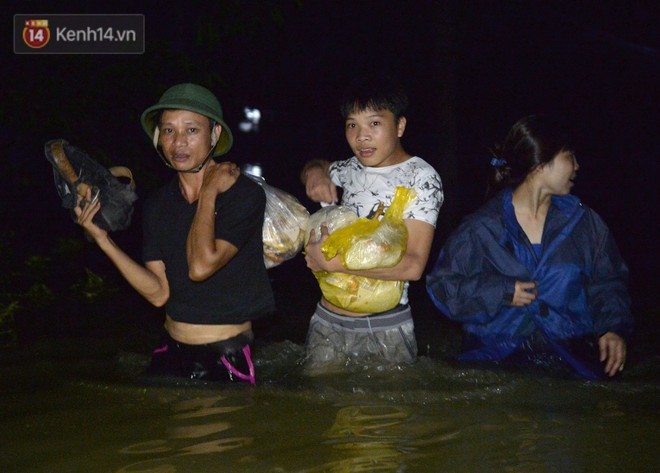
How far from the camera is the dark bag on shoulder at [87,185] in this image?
3.85 metres

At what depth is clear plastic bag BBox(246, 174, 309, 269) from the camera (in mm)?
4020

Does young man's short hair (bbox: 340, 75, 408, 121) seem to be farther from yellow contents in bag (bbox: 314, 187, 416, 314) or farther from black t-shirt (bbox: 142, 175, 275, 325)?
black t-shirt (bbox: 142, 175, 275, 325)

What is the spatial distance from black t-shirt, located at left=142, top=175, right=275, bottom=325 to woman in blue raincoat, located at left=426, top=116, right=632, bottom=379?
98 centimetres

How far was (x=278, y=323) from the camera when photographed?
745cm

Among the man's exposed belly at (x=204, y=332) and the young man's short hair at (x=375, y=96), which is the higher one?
the young man's short hair at (x=375, y=96)

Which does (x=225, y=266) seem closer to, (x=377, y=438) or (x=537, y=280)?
(x=377, y=438)

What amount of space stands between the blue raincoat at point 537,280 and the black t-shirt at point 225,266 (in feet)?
3.23

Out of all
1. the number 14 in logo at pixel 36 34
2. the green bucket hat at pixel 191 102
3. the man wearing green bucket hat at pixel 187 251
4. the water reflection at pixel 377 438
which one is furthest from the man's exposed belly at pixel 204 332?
the number 14 in logo at pixel 36 34

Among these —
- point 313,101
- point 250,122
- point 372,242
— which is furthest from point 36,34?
point 250,122

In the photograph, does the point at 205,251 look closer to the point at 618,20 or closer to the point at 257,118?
the point at 618,20

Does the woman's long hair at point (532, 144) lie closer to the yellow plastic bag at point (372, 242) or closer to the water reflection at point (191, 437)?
the yellow plastic bag at point (372, 242)

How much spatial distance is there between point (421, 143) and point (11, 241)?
442 inches

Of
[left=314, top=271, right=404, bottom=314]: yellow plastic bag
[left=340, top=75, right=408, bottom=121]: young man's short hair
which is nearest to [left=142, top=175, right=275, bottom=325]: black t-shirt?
[left=314, top=271, right=404, bottom=314]: yellow plastic bag

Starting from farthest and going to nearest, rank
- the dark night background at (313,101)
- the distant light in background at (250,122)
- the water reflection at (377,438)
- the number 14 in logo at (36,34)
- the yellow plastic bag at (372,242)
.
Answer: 1. the distant light in background at (250,122)
2. the number 14 in logo at (36,34)
3. the dark night background at (313,101)
4. the yellow plastic bag at (372,242)
5. the water reflection at (377,438)
